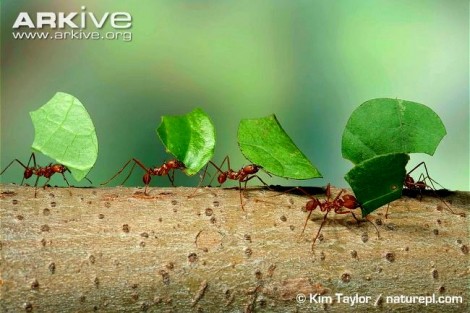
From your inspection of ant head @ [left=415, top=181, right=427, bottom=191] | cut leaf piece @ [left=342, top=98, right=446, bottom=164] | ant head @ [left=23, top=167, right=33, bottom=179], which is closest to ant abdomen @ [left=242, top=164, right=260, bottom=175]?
cut leaf piece @ [left=342, top=98, right=446, bottom=164]

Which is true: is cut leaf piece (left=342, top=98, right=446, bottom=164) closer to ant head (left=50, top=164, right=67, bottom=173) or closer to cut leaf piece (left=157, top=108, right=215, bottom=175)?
cut leaf piece (left=157, top=108, right=215, bottom=175)

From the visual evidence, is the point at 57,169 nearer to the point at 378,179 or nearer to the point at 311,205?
the point at 311,205

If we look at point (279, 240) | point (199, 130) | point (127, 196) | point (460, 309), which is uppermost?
point (199, 130)

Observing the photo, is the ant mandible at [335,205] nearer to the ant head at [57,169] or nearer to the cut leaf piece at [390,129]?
the cut leaf piece at [390,129]

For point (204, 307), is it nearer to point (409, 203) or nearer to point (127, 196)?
point (127, 196)

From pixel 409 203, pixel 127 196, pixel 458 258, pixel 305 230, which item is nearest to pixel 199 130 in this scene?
pixel 127 196
